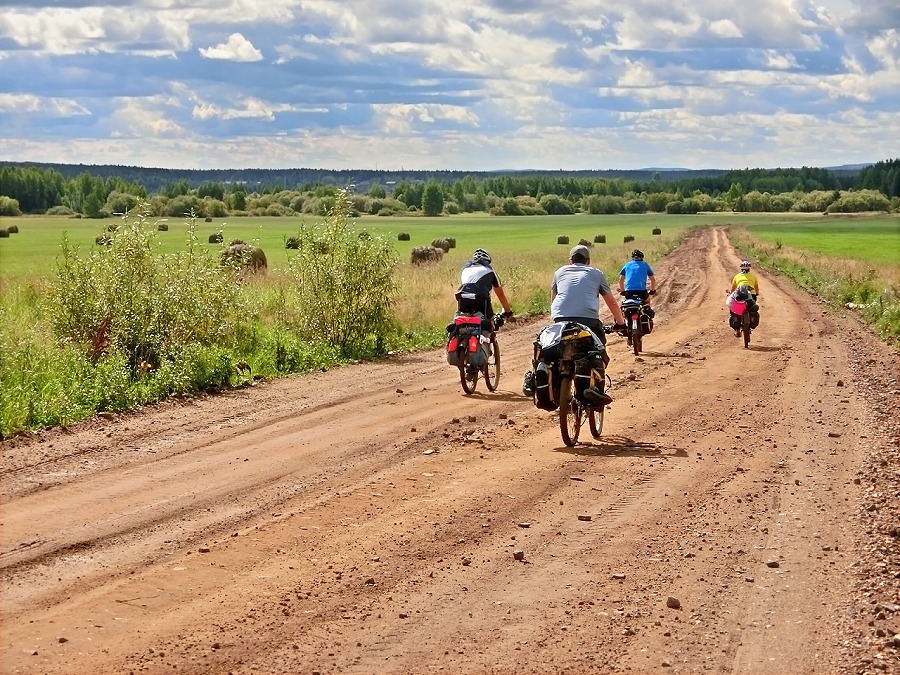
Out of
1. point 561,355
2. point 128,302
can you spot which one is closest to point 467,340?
point 561,355

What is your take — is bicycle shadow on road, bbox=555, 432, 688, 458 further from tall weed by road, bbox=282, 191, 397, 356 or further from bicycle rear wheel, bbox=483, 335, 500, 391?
tall weed by road, bbox=282, 191, 397, 356

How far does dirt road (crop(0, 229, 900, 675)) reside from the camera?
6.41m

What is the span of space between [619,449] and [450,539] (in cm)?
405

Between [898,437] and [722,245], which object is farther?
[722,245]

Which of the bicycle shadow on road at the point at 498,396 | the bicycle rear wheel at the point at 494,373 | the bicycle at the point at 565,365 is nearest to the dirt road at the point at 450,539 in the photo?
the bicycle shadow on road at the point at 498,396

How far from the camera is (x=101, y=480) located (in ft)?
33.5

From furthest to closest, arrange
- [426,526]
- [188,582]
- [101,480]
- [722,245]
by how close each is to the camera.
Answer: [722,245] < [101,480] < [426,526] < [188,582]

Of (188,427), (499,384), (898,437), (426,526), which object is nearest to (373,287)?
(499,384)

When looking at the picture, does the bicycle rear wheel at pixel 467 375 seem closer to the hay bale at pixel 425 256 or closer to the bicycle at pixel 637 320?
the bicycle at pixel 637 320

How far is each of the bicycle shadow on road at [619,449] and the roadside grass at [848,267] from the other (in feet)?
42.2

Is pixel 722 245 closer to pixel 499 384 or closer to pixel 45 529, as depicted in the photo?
pixel 499 384

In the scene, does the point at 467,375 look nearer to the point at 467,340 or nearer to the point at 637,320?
the point at 467,340

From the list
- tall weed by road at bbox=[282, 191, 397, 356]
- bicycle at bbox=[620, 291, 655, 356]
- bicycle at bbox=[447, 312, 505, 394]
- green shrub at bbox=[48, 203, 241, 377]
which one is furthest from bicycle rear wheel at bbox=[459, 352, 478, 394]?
bicycle at bbox=[620, 291, 655, 356]

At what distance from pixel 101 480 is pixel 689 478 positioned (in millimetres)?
5230
